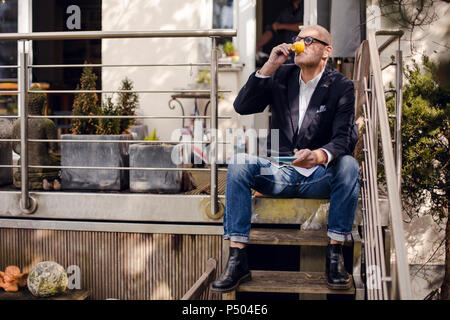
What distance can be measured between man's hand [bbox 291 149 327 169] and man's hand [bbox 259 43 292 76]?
0.54 m

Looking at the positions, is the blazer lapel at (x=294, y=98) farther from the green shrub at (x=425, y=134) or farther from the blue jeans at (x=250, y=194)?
the green shrub at (x=425, y=134)

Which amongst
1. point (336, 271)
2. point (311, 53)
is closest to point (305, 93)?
point (311, 53)

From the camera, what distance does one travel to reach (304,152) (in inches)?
88.4

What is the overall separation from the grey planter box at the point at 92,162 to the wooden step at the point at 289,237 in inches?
40.8

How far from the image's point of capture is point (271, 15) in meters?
6.83

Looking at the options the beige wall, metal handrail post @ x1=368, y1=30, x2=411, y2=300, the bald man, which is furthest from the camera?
the beige wall

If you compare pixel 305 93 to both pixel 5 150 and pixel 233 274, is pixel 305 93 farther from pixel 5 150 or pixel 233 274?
pixel 5 150

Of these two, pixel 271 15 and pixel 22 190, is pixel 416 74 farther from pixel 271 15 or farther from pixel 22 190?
pixel 271 15

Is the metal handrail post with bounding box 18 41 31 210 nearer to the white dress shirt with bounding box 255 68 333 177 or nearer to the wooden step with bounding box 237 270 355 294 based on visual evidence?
the white dress shirt with bounding box 255 68 333 177

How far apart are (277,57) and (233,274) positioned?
3.75 ft

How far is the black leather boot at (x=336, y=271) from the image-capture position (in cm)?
230

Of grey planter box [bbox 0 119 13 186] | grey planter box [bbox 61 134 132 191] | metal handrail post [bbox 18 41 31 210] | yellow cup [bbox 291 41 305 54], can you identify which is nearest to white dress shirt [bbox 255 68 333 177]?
yellow cup [bbox 291 41 305 54]

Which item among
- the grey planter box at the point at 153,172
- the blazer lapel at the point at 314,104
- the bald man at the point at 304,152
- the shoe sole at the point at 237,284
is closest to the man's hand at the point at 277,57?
the bald man at the point at 304,152

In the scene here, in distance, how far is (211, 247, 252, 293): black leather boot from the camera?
2.28 metres
